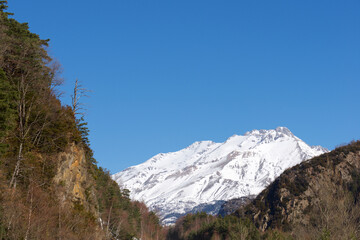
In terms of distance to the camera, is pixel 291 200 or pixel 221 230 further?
pixel 291 200

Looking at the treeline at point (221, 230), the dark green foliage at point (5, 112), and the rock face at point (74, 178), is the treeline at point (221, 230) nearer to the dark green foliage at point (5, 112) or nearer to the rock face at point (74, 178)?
the rock face at point (74, 178)

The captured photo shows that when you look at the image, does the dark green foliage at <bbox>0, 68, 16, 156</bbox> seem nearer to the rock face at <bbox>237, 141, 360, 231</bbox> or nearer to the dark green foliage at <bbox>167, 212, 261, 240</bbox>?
the dark green foliage at <bbox>167, 212, 261, 240</bbox>

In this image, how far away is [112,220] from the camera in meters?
73.3

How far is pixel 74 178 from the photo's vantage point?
1508 inches

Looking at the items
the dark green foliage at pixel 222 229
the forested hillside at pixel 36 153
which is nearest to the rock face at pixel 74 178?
the forested hillside at pixel 36 153

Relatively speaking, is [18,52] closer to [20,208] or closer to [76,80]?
[76,80]

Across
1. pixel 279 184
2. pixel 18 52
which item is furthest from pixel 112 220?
pixel 279 184

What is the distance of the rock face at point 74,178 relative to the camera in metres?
36.2

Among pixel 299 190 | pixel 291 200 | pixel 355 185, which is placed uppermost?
pixel 299 190

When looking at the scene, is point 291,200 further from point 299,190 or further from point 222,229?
point 222,229

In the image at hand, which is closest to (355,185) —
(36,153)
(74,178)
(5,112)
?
(74,178)

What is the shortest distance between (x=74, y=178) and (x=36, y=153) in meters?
5.14

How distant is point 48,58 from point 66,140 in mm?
7742

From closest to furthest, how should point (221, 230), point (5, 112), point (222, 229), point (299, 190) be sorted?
point (5, 112) < point (222, 229) < point (221, 230) < point (299, 190)
